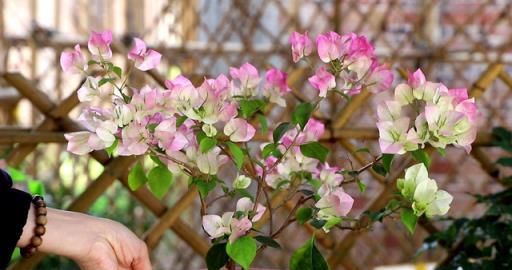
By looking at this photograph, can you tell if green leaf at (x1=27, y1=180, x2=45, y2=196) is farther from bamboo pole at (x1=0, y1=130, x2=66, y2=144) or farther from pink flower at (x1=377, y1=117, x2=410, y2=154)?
pink flower at (x1=377, y1=117, x2=410, y2=154)

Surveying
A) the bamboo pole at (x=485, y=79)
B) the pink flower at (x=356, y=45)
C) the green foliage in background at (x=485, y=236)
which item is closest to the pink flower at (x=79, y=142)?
the pink flower at (x=356, y=45)

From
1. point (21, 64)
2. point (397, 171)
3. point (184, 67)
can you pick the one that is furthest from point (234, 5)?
point (397, 171)

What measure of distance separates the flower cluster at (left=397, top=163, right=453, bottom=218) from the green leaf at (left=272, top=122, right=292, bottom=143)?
12 cm

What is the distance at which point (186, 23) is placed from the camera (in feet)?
11.8

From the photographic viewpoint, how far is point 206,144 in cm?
89

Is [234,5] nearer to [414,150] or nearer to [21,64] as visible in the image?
[21,64]

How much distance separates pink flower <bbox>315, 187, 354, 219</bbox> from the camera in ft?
2.91

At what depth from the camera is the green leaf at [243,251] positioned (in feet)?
2.81

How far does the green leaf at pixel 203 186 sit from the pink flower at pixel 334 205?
10 cm

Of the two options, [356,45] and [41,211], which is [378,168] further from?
[41,211]

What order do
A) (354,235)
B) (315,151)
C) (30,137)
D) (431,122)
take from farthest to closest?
(354,235) < (30,137) < (315,151) < (431,122)

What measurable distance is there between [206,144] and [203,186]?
5cm

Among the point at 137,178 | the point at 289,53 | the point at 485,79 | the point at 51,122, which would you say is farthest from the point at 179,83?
the point at 289,53

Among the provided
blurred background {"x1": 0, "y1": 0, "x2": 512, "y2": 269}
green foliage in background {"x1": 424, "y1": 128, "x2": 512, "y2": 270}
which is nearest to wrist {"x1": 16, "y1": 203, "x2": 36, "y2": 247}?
green foliage in background {"x1": 424, "y1": 128, "x2": 512, "y2": 270}
